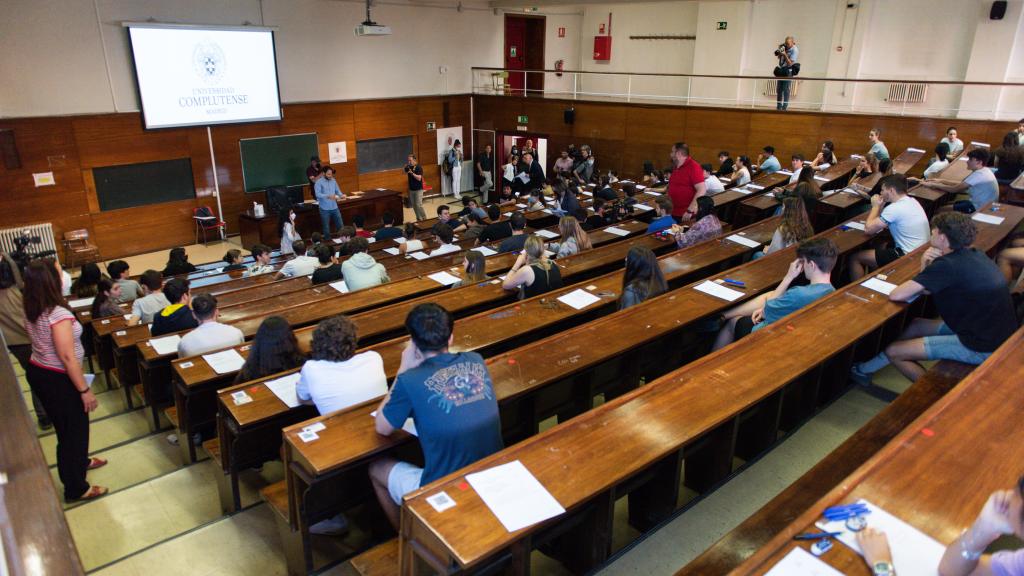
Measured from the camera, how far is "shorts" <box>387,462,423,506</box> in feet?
8.82

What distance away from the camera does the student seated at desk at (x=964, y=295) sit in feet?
11.5

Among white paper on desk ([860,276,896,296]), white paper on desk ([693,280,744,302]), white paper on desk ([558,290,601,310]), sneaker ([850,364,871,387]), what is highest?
white paper on desk ([860,276,896,296])

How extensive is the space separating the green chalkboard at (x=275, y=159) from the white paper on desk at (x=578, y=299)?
9.24 meters

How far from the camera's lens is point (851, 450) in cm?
297

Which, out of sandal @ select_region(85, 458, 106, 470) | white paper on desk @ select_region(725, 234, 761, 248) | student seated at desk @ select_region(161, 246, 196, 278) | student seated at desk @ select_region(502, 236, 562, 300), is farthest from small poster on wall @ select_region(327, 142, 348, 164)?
sandal @ select_region(85, 458, 106, 470)

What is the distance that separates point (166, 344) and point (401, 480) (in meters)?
2.73

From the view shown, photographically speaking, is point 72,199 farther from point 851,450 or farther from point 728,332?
point 851,450

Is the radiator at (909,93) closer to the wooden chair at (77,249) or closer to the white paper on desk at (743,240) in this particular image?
the white paper on desk at (743,240)

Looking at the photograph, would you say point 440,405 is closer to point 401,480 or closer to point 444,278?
point 401,480

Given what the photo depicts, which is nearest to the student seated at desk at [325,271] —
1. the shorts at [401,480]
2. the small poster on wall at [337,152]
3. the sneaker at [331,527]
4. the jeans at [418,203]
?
the sneaker at [331,527]

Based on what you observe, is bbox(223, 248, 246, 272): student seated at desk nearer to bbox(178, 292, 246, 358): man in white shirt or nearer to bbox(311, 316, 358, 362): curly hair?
bbox(178, 292, 246, 358): man in white shirt

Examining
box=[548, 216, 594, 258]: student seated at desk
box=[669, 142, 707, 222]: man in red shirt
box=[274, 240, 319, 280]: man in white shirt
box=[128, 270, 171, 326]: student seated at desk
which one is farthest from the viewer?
box=[669, 142, 707, 222]: man in red shirt

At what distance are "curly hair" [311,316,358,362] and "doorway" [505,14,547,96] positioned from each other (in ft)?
45.7

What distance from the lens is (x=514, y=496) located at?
2238mm
